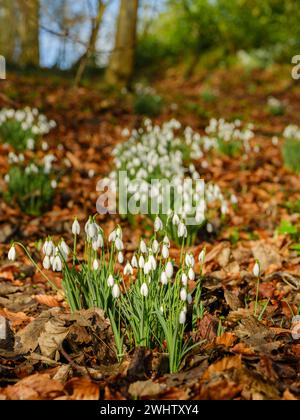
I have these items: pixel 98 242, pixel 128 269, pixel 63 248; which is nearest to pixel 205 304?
pixel 128 269

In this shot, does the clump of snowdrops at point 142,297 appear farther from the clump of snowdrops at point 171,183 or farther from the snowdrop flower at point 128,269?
the clump of snowdrops at point 171,183

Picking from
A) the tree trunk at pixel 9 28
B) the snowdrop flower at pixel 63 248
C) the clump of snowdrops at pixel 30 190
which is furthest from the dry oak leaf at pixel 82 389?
the tree trunk at pixel 9 28

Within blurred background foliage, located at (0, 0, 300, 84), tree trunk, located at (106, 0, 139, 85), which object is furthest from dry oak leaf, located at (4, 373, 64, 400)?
blurred background foliage, located at (0, 0, 300, 84)

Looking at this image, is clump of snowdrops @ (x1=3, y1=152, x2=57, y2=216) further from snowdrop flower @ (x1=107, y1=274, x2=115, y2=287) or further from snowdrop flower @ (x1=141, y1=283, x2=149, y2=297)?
snowdrop flower @ (x1=141, y1=283, x2=149, y2=297)

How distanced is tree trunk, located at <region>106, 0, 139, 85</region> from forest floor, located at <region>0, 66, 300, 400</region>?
3.48 metres

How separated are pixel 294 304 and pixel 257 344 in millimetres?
623

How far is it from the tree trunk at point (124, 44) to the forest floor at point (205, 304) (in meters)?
3.48

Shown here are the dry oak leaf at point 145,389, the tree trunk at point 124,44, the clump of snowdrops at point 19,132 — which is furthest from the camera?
the tree trunk at point 124,44

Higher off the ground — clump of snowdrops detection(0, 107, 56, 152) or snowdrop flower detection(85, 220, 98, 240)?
clump of snowdrops detection(0, 107, 56, 152)

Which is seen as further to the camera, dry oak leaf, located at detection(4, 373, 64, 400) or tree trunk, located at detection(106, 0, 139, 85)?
tree trunk, located at detection(106, 0, 139, 85)

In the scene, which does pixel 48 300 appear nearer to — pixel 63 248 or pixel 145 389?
pixel 63 248

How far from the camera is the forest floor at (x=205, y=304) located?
185 centimetres

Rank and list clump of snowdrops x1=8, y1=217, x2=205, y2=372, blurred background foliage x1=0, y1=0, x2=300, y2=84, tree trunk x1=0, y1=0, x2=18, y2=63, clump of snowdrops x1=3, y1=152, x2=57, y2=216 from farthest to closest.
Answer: tree trunk x1=0, y1=0, x2=18, y2=63 < blurred background foliage x1=0, y1=0, x2=300, y2=84 < clump of snowdrops x1=3, y1=152, x2=57, y2=216 < clump of snowdrops x1=8, y1=217, x2=205, y2=372

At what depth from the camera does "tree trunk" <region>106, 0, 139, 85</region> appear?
992 centimetres
